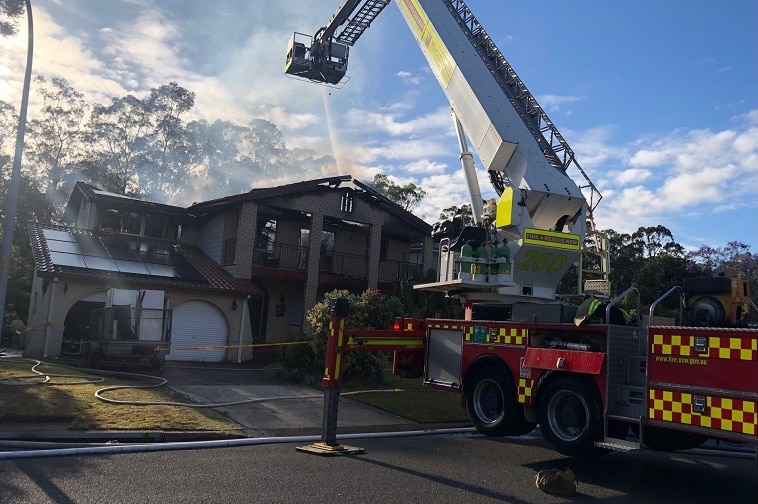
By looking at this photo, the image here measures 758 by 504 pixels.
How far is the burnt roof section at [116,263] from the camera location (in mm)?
19156

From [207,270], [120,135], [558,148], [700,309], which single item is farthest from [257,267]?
[120,135]

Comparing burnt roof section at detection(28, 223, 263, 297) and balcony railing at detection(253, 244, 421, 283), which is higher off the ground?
balcony railing at detection(253, 244, 421, 283)

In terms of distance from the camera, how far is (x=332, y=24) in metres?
18.0

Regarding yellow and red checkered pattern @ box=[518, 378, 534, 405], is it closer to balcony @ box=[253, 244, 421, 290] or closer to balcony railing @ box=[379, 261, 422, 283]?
balcony @ box=[253, 244, 421, 290]

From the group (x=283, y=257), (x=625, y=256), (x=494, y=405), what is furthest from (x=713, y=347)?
(x=625, y=256)

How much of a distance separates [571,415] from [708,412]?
178cm

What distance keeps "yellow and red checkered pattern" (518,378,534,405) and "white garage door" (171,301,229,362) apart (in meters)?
14.7

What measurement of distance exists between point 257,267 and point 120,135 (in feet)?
106

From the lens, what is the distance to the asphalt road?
5.97 m

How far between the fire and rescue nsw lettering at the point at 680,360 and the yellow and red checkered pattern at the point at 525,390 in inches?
73.6

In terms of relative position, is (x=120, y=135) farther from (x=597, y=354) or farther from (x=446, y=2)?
(x=597, y=354)

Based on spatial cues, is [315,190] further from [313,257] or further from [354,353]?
[354,353]

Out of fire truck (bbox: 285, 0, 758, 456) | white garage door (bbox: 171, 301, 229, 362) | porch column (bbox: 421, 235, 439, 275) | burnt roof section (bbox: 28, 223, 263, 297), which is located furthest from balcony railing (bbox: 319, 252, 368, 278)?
fire truck (bbox: 285, 0, 758, 456)

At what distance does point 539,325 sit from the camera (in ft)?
27.0
